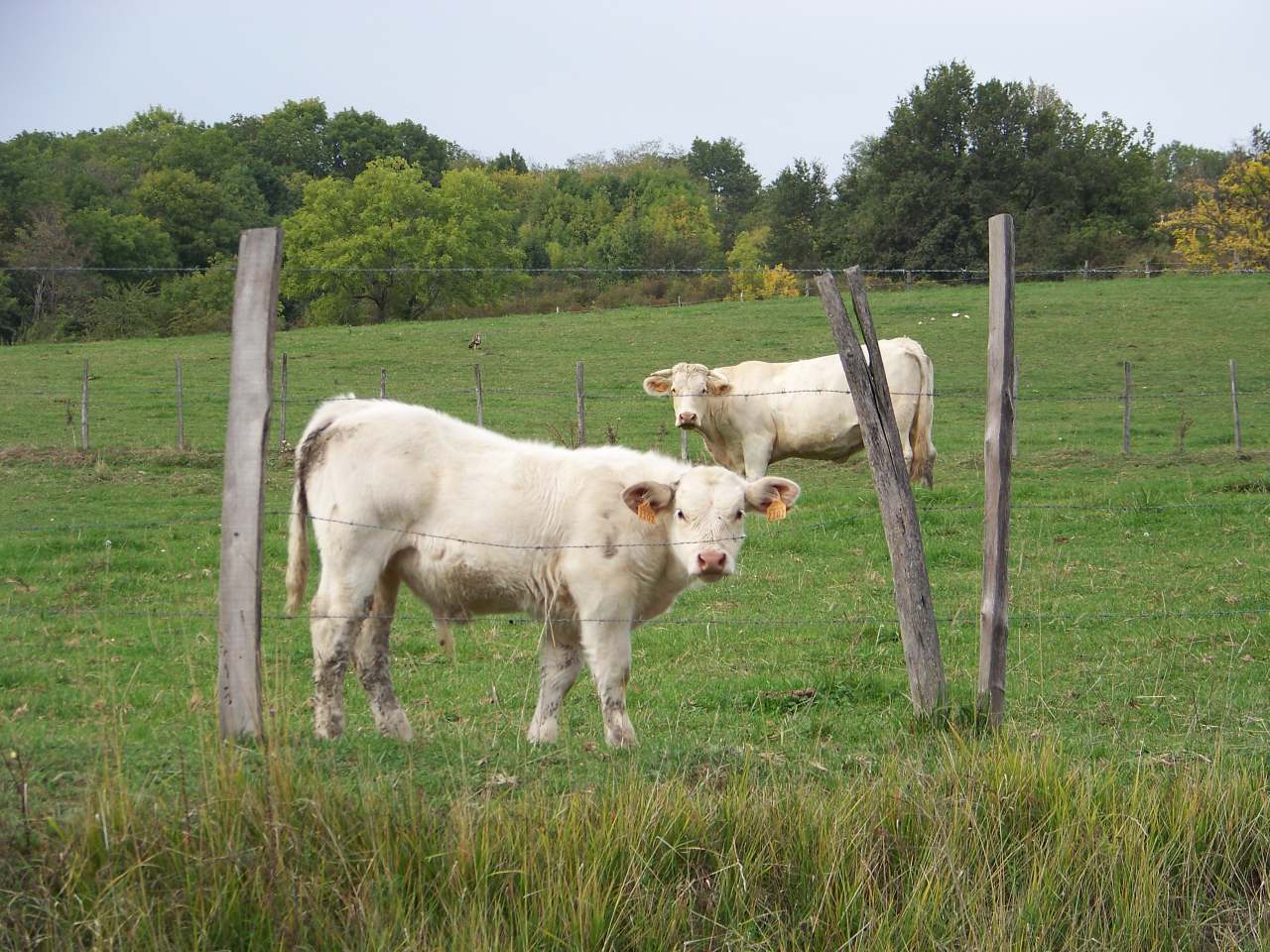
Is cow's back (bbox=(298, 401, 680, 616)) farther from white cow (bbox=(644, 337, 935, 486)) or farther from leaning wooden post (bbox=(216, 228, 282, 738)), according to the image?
white cow (bbox=(644, 337, 935, 486))

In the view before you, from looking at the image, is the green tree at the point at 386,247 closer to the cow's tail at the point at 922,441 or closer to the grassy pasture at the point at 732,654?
the grassy pasture at the point at 732,654

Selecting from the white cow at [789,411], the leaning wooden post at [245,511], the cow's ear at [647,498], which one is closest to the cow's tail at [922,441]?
the white cow at [789,411]

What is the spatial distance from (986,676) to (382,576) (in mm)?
3461

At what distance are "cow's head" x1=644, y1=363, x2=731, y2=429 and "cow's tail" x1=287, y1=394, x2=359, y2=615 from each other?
9.58 meters

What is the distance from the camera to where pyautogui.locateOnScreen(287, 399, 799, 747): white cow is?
709cm

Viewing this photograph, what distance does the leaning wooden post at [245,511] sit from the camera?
5320 mm

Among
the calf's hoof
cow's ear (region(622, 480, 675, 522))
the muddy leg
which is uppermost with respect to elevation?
cow's ear (region(622, 480, 675, 522))

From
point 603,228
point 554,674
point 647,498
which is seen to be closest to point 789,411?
point 647,498

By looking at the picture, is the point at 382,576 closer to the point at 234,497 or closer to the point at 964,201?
the point at 234,497

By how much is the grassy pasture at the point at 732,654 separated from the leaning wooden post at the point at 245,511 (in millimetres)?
173

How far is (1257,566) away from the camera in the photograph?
40.8 feet

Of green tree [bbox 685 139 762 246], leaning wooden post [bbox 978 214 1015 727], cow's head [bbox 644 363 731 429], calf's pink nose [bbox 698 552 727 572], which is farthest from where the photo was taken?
green tree [bbox 685 139 762 246]

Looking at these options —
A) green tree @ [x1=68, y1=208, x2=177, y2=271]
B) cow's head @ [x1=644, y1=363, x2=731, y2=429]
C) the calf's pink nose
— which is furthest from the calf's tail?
green tree @ [x1=68, y1=208, x2=177, y2=271]

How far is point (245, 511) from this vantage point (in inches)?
211
